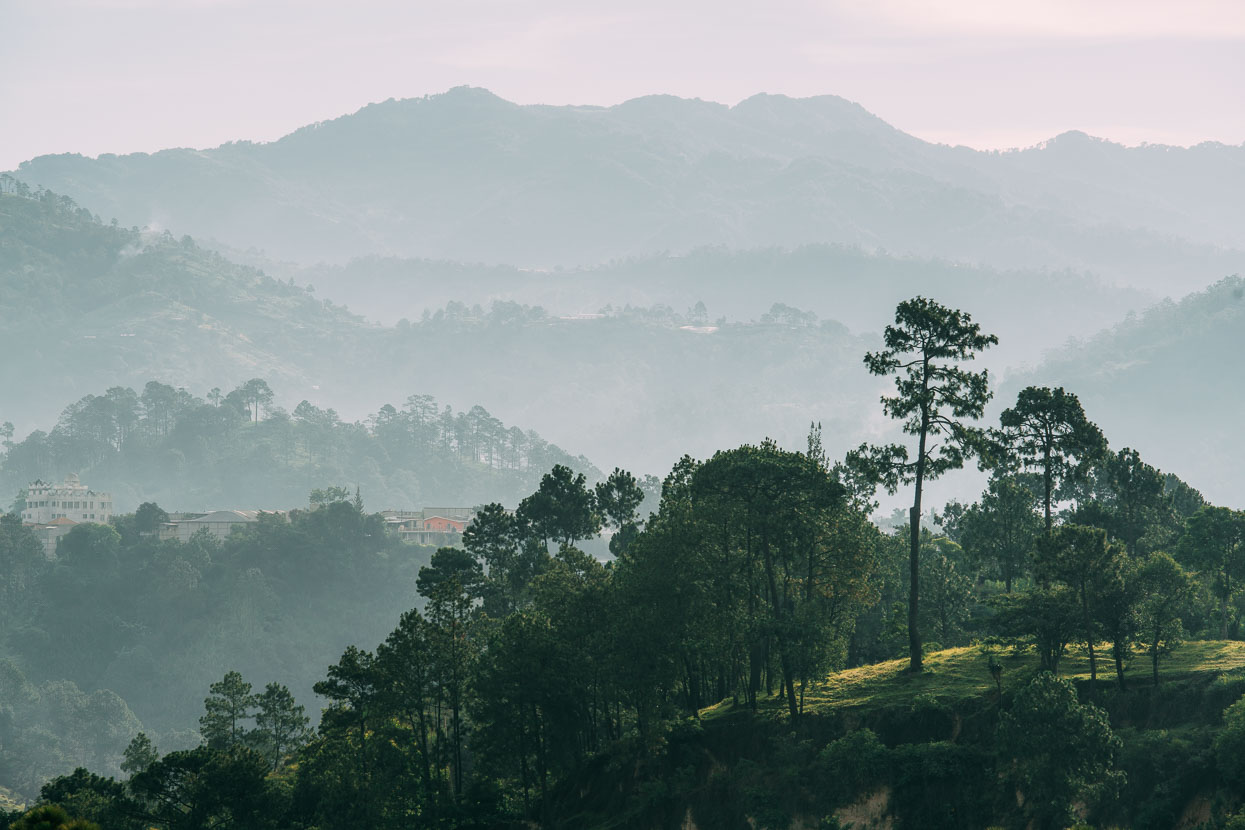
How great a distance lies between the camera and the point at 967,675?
187ft

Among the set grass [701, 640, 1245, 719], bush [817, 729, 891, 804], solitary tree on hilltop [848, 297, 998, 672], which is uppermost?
solitary tree on hilltop [848, 297, 998, 672]

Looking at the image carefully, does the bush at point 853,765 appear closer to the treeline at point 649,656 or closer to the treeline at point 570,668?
the treeline at point 649,656

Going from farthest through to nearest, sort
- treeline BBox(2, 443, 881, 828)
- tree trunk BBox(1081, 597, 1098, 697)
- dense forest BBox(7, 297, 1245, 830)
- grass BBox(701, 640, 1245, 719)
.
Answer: treeline BBox(2, 443, 881, 828)
grass BBox(701, 640, 1245, 719)
tree trunk BBox(1081, 597, 1098, 697)
dense forest BBox(7, 297, 1245, 830)

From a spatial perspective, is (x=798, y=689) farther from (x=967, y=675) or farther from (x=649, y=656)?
(x=649, y=656)

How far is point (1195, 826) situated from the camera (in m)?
43.9

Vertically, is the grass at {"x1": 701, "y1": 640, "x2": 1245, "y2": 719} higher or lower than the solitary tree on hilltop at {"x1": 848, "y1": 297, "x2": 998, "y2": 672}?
lower

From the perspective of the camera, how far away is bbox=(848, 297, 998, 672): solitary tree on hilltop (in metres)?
58.2

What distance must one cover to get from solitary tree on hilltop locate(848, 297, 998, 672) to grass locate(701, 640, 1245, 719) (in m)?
1.91

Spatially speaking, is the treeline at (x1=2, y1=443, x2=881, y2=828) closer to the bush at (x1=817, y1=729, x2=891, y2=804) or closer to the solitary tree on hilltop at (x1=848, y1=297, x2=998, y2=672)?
the solitary tree on hilltop at (x1=848, y1=297, x2=998, y2=672)

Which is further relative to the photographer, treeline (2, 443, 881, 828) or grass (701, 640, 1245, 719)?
treeline (2, 443, 881, 828)

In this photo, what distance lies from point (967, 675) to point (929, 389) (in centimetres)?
1254

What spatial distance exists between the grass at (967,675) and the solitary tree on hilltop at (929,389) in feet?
6.27

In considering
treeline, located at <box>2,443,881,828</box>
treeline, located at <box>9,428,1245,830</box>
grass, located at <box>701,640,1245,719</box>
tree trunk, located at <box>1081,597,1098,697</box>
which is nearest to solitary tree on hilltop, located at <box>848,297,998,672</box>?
grass, located at <box>701,640,1245,719</box>

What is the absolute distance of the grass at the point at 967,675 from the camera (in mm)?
52875
